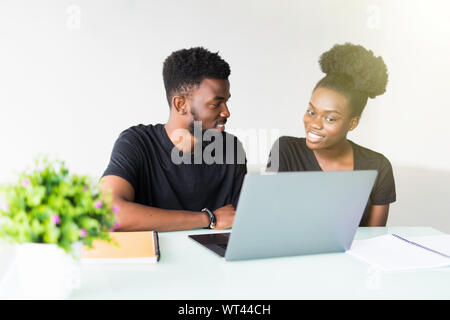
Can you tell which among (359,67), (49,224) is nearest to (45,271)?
(49,224)

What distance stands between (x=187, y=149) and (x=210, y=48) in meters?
1.50

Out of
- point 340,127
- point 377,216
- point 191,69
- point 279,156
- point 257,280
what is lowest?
point 377,216

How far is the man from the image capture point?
1.88 metres

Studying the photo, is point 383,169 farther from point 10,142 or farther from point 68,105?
point 10,142

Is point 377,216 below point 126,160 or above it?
below

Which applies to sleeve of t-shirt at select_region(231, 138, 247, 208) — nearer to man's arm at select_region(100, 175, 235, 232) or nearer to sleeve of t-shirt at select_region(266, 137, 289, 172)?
sleeve of t-shirt at select_region(266, 137, 289, 172)

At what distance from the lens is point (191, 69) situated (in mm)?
1979

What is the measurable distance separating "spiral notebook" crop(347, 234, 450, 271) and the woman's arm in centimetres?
50

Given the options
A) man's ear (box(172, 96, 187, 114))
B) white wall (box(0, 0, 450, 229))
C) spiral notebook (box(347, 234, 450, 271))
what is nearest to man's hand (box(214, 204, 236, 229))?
spiral notebook (box(347, 234, 450, 271))

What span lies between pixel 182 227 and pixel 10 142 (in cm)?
207

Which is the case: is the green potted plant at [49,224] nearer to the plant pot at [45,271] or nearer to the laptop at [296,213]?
the plant pot at [45,271]

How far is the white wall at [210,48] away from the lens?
308 cm

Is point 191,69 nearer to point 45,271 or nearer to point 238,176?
point 238,176

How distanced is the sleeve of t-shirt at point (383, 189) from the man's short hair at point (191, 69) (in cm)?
79
